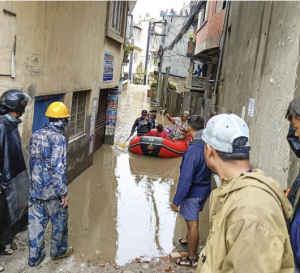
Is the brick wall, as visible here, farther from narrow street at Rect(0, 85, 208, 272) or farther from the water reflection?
the water reflection

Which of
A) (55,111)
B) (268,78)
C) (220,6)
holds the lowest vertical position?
(55,111)

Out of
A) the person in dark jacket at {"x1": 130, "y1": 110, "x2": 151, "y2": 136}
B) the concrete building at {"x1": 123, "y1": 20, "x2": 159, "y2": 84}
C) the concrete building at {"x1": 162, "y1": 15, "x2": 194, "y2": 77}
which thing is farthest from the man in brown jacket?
the concrete building at {"x1": 123, "y1": 20, "x2": 159, "y2": 84}

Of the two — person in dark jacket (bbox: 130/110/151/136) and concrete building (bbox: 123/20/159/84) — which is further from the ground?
concrete building (bbox: 123/20/159/84)

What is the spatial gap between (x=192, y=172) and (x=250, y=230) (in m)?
2.55

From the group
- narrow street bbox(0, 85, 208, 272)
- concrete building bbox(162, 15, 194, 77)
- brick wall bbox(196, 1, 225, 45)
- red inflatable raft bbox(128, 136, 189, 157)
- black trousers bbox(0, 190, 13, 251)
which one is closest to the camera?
black trousers bbox(0, 190, 13, 251)

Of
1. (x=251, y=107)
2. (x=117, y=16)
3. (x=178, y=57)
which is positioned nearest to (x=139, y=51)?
(x=178, y=57)

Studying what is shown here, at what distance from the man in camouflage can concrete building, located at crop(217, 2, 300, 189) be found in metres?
2.66

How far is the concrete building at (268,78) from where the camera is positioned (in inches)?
156

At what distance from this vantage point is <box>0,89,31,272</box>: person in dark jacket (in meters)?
3.54

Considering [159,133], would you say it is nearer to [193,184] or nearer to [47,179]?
[193,184]

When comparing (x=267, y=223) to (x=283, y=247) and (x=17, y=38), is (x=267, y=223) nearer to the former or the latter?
(x=283, y=247)

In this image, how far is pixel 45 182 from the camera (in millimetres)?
3703

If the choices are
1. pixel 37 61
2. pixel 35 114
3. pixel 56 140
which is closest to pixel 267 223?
pixel 56 140

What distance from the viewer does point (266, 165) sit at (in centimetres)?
452
